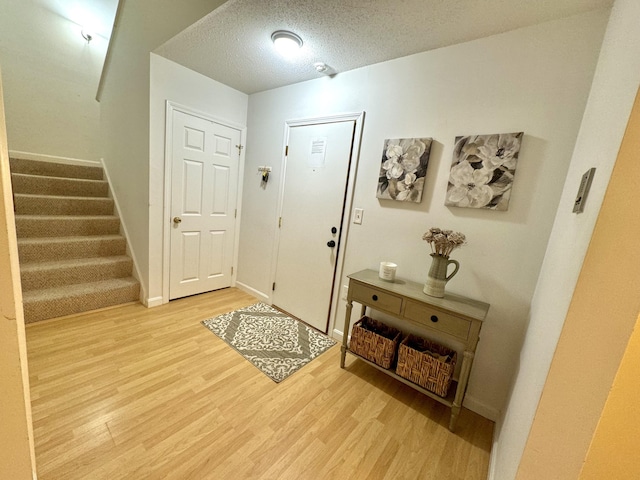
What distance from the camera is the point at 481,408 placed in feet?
5.48

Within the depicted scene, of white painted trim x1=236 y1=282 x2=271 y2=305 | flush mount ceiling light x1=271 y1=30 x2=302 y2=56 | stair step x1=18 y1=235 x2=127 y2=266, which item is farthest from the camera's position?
white painted trim x1=236 y1=282 x2=271 y2=305

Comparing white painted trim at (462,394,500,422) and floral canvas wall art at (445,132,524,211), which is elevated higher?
floral canvas wall art at (445,132,524,211)

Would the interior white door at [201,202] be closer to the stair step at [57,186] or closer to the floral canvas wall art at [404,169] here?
the stair step at [57,186]

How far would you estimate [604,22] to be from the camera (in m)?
1.25

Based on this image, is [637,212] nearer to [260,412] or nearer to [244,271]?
[260,412]

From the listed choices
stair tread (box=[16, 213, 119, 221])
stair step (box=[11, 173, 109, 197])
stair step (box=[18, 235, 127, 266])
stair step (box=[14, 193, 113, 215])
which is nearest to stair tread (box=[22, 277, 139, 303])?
stair step (box=[18, 235, 127, 266])

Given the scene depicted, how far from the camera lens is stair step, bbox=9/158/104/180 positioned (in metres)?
2.96

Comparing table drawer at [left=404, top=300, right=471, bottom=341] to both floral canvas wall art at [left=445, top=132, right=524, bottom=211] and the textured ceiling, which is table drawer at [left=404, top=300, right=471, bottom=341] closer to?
floral canvas wall art at [left=445, top=132, right=524, bottom=211]

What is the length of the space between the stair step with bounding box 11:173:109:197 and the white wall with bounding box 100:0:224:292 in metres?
0.21

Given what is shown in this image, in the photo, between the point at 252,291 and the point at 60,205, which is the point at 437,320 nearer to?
the point at 252,291

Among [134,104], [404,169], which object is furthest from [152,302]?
[404,169]

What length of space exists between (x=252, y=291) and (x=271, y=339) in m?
1.00

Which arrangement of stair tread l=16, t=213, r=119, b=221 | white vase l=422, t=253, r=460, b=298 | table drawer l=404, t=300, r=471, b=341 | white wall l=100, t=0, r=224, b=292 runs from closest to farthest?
table drawer l=404, t=300, r=471, b=341 < white vase l=422, t=253, r=460, b=298 < white wall l=100, t=0, r=224, b=292 < stair tread l=16, t=213, r=119, b=221

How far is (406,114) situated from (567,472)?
1.96 m
